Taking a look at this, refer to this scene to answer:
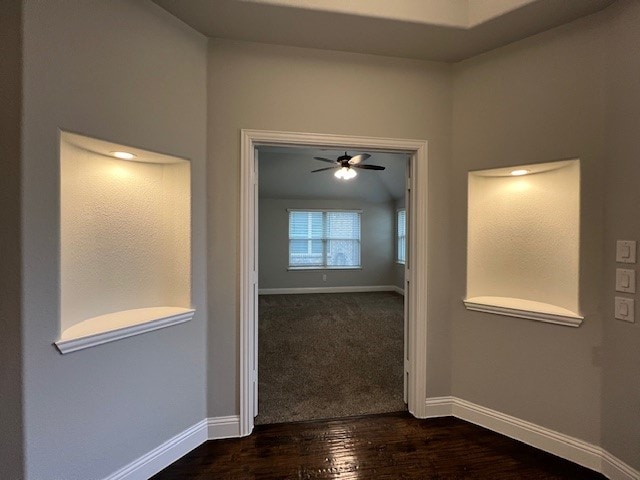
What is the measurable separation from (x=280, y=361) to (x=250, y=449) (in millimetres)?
1645

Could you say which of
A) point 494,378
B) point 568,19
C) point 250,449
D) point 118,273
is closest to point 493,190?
point 568,19

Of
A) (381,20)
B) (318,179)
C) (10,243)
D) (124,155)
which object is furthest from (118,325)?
(318,179)

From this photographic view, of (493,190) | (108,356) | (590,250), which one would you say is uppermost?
(493,190)

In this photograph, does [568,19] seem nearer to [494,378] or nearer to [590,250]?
[590,250]

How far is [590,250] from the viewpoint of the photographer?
6.59 ft

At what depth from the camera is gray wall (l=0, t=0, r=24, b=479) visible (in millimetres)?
1390

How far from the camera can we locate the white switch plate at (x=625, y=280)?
182cm

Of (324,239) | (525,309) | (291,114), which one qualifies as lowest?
(525,309)

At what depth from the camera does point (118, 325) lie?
180cm

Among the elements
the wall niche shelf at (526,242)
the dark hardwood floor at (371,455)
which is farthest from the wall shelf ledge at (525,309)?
the dark hardwood floor at (371,455)

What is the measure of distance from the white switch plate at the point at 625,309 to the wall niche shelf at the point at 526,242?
0.68 ft

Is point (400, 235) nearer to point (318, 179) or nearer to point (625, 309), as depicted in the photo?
point (318, 179)

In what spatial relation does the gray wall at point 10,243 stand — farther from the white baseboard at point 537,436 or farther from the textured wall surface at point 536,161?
the textured wall surface at point 536,161

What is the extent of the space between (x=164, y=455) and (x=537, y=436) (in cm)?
248
